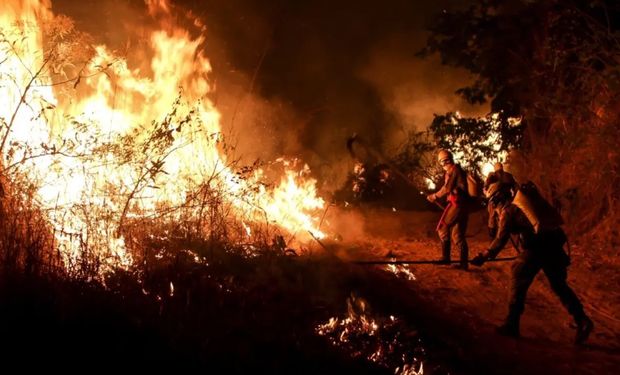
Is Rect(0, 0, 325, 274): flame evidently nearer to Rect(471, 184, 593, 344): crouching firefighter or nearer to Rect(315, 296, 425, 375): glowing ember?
Rect(315, 296, 425, 375): glowing ember

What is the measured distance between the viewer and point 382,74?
1988cm

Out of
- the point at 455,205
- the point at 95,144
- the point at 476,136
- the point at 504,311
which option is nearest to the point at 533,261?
the point at 504,311

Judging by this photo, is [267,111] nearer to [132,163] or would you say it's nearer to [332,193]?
[332,193]

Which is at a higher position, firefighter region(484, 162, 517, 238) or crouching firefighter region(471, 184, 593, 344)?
firefighter region(484, 162, 517, 238)

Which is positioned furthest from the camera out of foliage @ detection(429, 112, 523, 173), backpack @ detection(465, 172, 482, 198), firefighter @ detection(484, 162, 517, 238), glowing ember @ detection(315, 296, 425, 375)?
foliage @ detection(429, 112, 523, 173)

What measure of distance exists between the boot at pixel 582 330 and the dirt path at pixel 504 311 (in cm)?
9

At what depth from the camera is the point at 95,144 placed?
6.20 metres

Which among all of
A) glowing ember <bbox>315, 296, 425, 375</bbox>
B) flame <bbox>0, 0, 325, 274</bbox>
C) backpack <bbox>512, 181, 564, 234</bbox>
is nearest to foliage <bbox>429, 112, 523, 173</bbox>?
flame <bbox>0, 0, 325, 274</bbox>

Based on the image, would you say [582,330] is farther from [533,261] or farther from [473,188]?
[473,188]

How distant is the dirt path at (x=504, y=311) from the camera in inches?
197

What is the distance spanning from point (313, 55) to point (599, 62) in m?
9.86

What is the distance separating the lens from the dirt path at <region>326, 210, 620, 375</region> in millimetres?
4992

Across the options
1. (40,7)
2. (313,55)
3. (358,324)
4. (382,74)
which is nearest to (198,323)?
(358,324)

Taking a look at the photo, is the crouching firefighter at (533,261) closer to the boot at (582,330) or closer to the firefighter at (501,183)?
the boot at (582,330)
